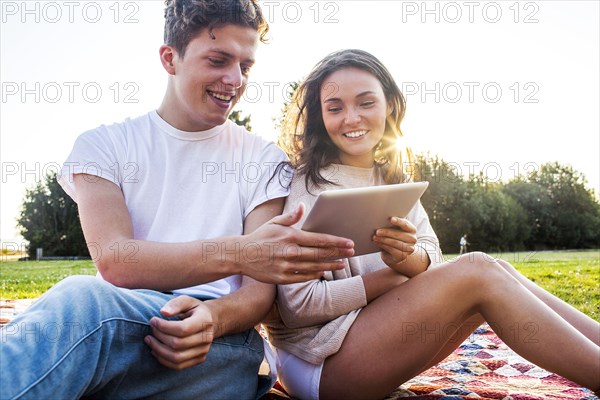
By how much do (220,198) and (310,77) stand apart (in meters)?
0.75

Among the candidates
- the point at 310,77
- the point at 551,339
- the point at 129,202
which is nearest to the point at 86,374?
the point at 129,202

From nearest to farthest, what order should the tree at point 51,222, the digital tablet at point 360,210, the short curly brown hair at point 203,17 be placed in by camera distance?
the digital tablet at point 360,210, the short curly brown hair at point 203,17, the tree at point 51,222

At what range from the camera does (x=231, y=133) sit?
8.06 feet

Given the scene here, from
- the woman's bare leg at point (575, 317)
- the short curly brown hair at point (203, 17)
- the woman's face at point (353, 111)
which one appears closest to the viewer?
the woman's bare leg at point (575, 317)

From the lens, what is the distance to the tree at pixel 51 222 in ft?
74.0

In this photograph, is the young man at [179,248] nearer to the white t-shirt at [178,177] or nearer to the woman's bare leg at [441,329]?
the white t-shirt at [178,177]

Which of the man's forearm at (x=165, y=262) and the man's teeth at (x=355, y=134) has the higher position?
the man's teeth at (x=355, y=134)

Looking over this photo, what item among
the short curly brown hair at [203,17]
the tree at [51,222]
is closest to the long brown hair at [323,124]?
the short curly brown hair at [203,17]

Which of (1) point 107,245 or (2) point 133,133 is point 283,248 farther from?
(2) point 133,133

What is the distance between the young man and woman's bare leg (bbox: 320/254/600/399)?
0.28m

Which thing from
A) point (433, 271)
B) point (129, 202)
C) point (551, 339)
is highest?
point (129, 202)

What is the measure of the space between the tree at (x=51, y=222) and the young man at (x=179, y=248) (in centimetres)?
2152

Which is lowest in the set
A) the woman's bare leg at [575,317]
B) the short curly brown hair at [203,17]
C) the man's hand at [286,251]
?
the woman's bare leg at [575,317]

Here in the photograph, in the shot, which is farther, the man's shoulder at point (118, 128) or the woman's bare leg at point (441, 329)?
the man's shoulder at point (118, 128)
